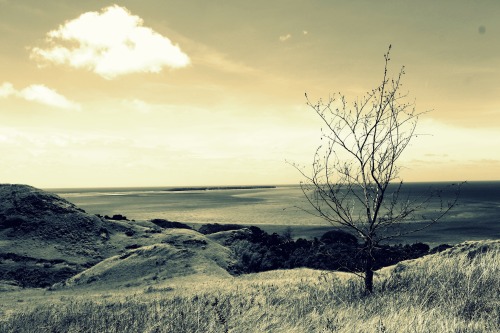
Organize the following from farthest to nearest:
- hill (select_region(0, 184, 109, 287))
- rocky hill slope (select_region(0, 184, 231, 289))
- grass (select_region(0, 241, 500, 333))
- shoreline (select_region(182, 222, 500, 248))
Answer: shoreline (select_region(182, 222, 500, 248)) → hill (select_region(0, 184, 109, 287)) → rocky hill slope (select_region(0, 184, 231, 289)) → grass (select_region(0, 241, 500, 333))

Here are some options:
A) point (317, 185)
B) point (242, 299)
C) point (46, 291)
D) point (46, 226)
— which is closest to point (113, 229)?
point (46, 226)

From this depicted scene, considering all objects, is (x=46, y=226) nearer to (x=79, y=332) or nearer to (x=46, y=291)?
(x=46, y=291)

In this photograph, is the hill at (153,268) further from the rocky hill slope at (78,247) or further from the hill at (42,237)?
the hill at (42,237)

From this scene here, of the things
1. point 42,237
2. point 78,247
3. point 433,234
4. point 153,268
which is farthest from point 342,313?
point 433,234

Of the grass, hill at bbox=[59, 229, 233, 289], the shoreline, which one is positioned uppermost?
the grass

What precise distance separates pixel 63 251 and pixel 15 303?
46.8ft

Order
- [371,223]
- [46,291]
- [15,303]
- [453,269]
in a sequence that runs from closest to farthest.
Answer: [371,223]
[453,269]
[15,303]
[46,291]

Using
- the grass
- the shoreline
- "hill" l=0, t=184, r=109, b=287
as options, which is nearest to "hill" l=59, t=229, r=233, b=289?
"hill" l=0, t=184, r=109, b=287

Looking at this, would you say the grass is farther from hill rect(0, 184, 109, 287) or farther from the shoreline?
the shoreline

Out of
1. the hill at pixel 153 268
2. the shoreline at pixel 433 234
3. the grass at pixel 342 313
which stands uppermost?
the grass at pixel 342 313

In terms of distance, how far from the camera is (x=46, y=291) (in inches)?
836

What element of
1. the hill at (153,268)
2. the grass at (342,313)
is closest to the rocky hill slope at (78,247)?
the hill at (153,268)

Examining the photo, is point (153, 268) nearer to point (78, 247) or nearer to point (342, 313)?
point (78, 247)

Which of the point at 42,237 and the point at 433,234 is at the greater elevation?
the point at 42,237
